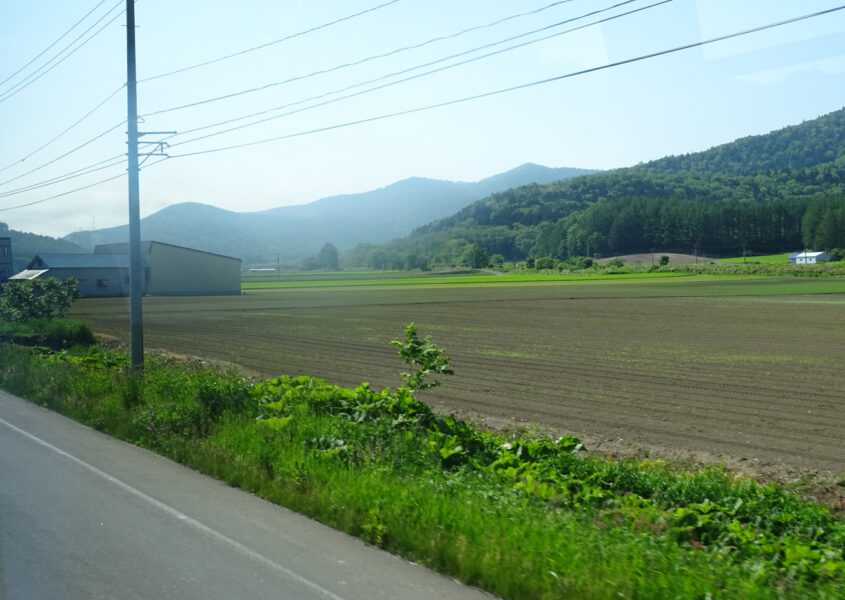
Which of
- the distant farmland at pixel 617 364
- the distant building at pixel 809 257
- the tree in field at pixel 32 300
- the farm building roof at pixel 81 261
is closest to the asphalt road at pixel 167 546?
the distant farmland at pixel 617 364

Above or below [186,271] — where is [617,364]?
below

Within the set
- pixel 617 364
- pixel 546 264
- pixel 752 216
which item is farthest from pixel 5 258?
pixel 752 216

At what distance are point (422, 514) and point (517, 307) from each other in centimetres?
4656

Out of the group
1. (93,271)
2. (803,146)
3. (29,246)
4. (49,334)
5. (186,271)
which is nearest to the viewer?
(49,334)

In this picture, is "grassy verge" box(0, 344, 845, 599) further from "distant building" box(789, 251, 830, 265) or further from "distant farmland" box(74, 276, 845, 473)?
"distant building" box(789, 251, 830, 265)

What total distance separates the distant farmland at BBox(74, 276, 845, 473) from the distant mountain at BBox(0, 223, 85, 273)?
366ft

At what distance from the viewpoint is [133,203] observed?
17.4 meters

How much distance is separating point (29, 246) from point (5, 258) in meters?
50.1

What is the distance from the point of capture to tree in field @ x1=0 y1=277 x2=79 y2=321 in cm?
3434

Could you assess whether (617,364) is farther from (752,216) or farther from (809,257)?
(752,216)

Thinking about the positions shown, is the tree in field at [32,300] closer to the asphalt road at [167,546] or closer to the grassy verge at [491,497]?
the grassy verge at [491,497]

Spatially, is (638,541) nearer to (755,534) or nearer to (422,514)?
(755,534)

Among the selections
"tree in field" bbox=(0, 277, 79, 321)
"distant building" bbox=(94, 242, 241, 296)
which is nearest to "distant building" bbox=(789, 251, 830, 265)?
"distant building" bbox=(94, 242, 241, 296)

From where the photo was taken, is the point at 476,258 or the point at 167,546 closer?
the point at 167,546
